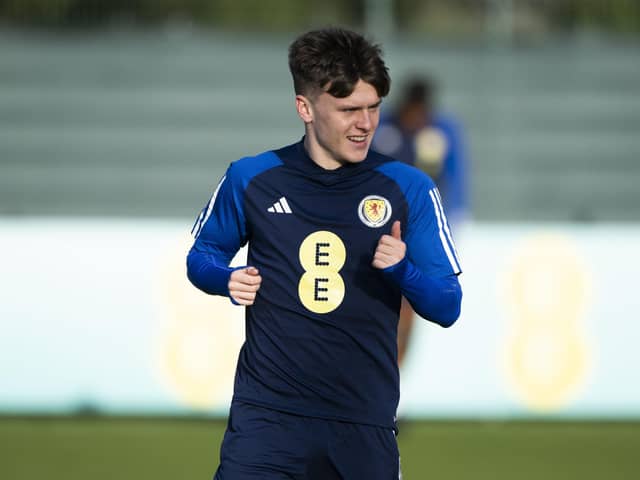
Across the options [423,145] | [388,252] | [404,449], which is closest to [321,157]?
[388,252]

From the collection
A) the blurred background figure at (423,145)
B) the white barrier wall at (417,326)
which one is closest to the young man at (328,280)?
the blurred background figure at (423,145)

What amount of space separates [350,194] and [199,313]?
5.26 meters

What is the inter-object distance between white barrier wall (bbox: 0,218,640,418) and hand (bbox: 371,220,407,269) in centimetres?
553

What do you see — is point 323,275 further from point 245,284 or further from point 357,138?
point 357,138

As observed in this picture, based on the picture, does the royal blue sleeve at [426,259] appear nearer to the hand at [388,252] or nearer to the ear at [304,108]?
the hand at [388,252]

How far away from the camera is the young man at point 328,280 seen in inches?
175

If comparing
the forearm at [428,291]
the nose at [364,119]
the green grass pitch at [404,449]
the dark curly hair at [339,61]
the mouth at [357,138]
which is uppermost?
the dark curly hair at [339,61]

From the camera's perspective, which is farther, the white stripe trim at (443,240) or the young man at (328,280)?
the white stripe trim at (443,240)

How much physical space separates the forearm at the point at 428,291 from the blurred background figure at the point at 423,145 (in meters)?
4.32

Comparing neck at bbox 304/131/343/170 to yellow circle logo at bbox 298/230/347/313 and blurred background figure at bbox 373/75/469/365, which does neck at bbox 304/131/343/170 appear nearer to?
yellow circle logo at bbox 298/230/347/313

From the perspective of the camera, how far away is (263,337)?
4.63 m

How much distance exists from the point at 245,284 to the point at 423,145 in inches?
200

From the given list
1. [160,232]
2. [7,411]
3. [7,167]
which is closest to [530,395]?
[160,232]

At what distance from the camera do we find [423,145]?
934cm
